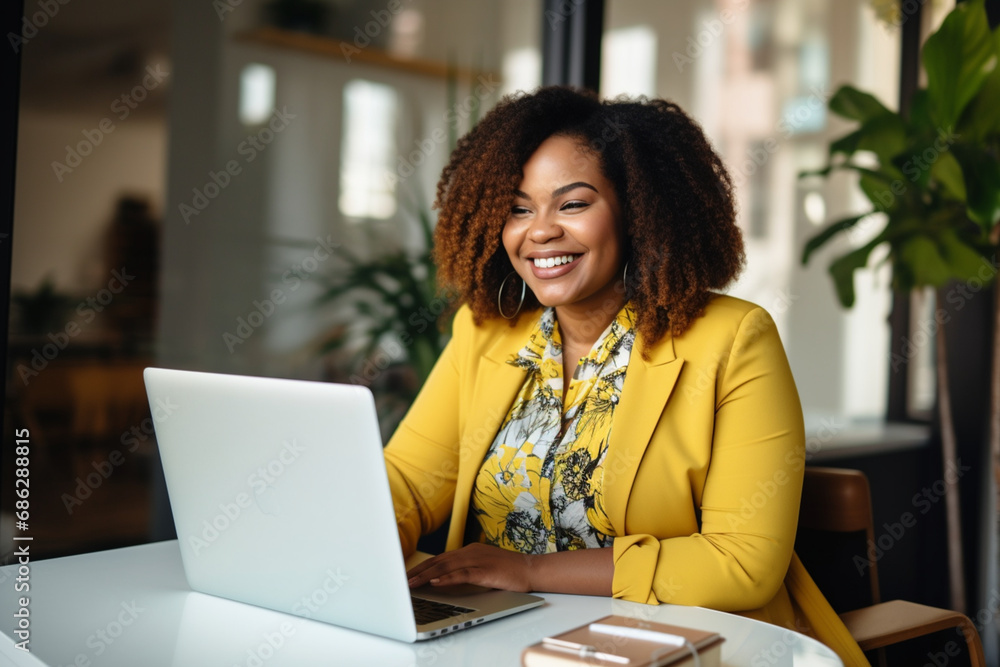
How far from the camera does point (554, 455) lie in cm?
162

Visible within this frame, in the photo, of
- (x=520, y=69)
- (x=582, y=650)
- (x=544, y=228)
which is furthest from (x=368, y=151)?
(x=582, y=650)

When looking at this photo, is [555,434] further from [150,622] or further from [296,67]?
[296,67]

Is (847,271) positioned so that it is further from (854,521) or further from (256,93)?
(256,93)

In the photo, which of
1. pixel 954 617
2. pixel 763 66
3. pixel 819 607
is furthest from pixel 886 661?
pixel 763 66

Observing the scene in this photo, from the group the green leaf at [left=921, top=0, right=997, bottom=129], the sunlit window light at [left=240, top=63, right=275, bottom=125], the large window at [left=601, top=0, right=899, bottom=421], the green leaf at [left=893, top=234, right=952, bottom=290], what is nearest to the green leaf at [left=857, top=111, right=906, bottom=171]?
the green leaf at [left=921, top=0, right=997, bottom=129]

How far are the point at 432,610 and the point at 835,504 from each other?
0.98m

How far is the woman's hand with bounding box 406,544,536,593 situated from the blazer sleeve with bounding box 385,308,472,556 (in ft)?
1.17

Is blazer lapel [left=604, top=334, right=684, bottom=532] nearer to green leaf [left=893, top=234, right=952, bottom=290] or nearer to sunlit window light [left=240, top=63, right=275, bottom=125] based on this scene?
sunlit window light [left=240, top=63, right=275, bottom=125]

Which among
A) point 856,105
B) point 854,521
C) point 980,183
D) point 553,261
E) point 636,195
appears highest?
point 856,105

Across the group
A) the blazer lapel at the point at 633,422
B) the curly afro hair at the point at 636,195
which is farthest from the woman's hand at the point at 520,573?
the curly afro hair at the point at 636,195

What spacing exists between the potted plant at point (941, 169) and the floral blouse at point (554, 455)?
55.0 inches

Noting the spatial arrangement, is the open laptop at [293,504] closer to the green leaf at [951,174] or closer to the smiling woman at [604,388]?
the smiling woman at [604,388]

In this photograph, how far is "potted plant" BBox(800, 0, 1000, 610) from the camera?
2.41 metres

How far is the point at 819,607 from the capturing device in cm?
150
